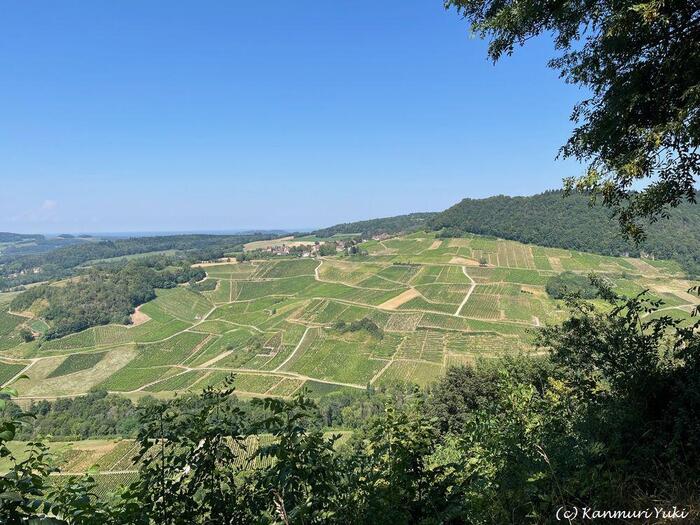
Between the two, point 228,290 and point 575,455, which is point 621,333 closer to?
point 575,455

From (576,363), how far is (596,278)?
2.15 metres

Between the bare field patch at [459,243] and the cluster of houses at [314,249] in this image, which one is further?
the cluster of houses at [314,249]

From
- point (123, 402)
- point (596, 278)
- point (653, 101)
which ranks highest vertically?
point (653, 101)

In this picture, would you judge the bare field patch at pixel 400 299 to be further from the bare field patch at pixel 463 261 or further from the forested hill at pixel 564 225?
the forested hill at pixel 564 225

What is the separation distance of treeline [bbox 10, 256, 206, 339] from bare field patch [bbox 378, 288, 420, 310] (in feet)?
219

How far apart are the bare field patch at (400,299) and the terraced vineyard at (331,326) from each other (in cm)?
27

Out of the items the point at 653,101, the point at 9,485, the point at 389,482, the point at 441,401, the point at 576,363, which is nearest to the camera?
the point at 9,485

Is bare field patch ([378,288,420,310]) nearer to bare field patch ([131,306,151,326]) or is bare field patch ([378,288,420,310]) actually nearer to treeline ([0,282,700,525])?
bare field patch ([131,306,151,326])

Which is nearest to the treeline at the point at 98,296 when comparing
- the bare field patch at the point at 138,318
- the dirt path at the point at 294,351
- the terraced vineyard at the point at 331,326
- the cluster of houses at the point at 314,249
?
the bare field patch at the point at 138,318

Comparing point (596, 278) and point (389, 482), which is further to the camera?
point (596, 278)

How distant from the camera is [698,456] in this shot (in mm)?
3664

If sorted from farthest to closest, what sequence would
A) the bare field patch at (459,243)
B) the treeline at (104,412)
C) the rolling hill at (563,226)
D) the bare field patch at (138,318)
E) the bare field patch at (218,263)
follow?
the bare field patch at (218,263) < the bare field patch at (459,243) < the rolling hill at (563,226) < the bare field patch at (138,318) < the treeline at (104,412)

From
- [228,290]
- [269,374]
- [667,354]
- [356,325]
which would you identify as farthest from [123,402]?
[667,354]

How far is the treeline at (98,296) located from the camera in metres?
96.9
